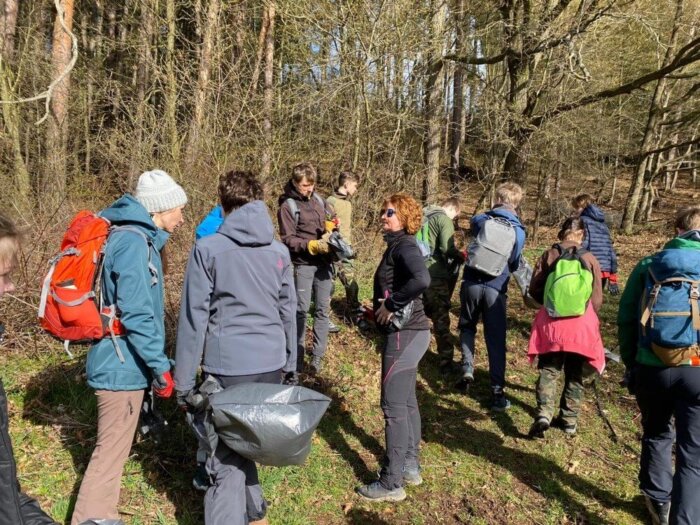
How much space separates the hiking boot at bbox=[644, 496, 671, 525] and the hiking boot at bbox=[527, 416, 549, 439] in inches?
41.0

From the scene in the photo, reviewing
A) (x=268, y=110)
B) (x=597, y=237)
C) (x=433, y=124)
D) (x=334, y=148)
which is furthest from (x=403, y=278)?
(x=433, y=124)

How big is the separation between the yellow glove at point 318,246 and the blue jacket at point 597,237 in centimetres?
344

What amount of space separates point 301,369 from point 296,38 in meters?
7.46

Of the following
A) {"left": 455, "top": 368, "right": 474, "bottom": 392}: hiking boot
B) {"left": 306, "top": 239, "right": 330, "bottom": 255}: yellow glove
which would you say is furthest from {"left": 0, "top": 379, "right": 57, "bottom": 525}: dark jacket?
{"left": 455, "top": 368, "right": 474, "bottom": 392}: hiking boot

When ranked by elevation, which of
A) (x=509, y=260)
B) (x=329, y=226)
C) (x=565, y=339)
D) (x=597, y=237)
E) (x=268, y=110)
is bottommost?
(x=565, y=339)

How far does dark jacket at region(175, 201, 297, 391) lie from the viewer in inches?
110

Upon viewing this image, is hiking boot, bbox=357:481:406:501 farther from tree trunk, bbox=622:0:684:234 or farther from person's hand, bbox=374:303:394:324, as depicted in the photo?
tree trunk, bbox=622:0:684:234

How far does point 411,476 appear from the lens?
3.97 metres

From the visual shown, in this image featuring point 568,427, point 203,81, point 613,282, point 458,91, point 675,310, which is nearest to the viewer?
point 675,310

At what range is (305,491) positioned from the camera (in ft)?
12.6

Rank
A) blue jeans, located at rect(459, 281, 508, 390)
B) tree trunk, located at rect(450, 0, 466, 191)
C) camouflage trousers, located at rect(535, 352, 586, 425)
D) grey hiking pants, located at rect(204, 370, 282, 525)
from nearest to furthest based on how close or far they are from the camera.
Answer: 1. grey hiking pants, located at rect(204, 370, 282, 525)
2. camouflage trousers, located at rect(535, 352, 586, 425)
3. blue jeans, located at rect(459, 281, 508, 390)
4. tree trunk, located at rect(450, 0, 466, 191)

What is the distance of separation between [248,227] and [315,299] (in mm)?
2770

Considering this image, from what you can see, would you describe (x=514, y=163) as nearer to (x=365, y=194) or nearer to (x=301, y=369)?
(x=365, y=194)

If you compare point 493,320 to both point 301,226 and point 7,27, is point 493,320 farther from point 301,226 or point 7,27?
point 7,27
